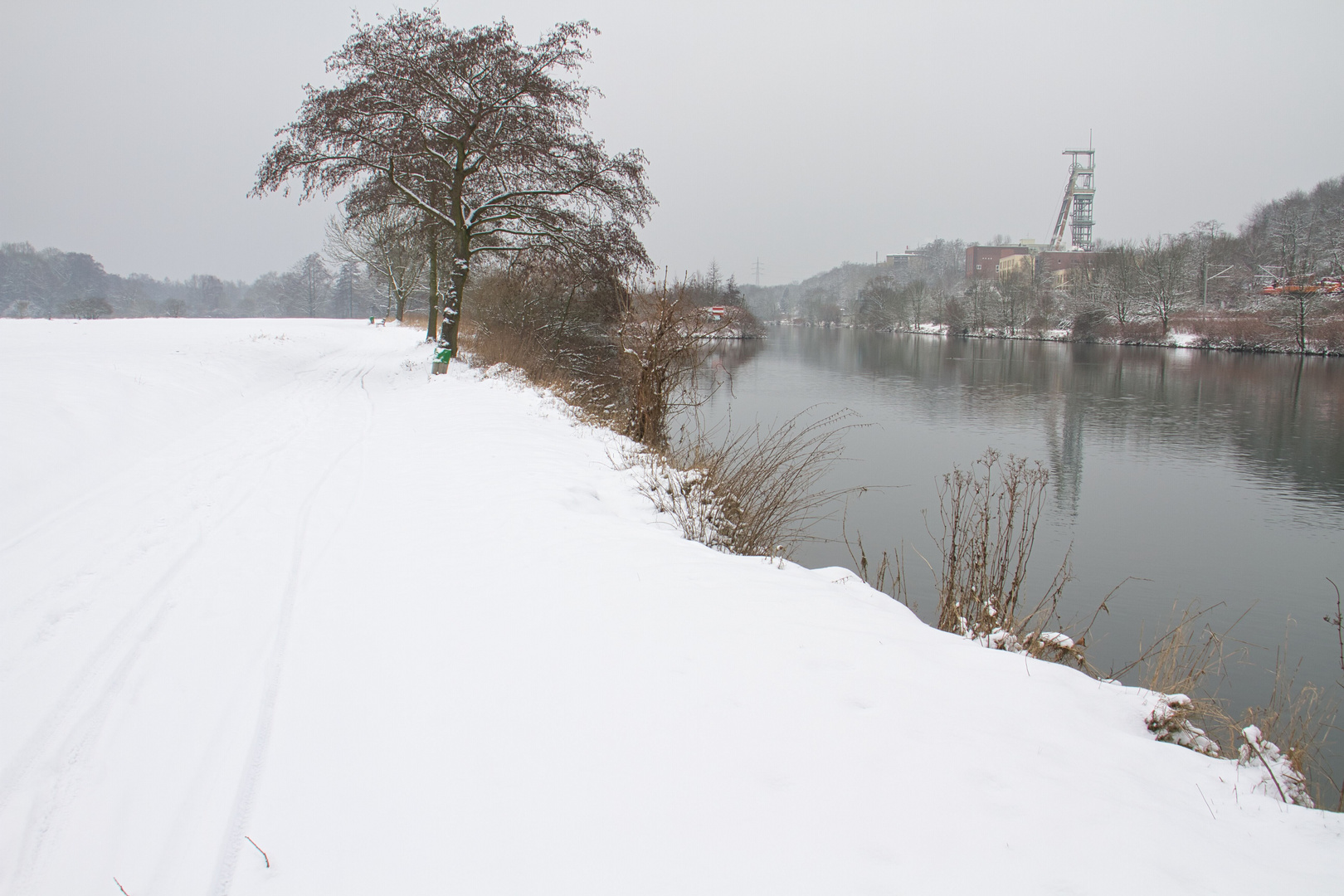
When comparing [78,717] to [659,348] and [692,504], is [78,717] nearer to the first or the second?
[692,504]

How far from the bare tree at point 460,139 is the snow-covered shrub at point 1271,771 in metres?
15.5

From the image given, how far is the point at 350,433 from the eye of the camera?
30.4 feet

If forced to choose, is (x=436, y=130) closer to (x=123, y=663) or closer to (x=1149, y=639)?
(x=123, y=663)

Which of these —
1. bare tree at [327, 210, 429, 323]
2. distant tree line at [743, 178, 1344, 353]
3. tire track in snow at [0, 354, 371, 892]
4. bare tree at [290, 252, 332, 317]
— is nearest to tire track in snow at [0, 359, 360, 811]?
tire track in snow at [0, 354, 371, 892]

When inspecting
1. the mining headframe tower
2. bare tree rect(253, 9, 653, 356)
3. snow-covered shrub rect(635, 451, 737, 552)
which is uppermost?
the mining headframe tower

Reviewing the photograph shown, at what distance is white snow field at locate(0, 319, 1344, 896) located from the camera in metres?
2.35

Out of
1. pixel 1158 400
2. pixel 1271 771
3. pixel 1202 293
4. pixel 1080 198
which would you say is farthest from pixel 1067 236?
pixel 1271 771

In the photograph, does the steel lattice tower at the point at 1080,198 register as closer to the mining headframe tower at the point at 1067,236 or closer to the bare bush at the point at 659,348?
the mining headframe tower at the point at 1067,236

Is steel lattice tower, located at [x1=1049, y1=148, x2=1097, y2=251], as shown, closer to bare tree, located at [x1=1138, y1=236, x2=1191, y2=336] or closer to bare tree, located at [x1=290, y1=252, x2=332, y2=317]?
bare tree, located at [x1=1138, y1=236, x2=1191, y2=336]

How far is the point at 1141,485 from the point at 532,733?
13.3 m

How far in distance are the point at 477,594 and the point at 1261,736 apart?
409 cm

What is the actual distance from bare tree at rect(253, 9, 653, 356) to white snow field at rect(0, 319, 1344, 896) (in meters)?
11.8

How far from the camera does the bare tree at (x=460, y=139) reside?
15.2 metres

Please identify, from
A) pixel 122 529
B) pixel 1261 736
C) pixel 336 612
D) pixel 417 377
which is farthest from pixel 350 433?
pixel 1261 736
